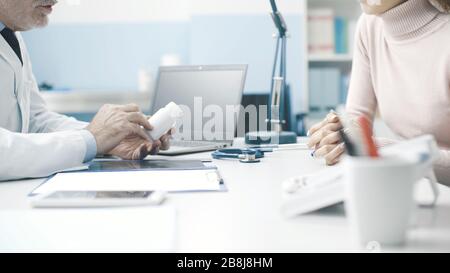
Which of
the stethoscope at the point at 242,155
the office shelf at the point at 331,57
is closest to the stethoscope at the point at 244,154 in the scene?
the stethoscope at the point at 242,155

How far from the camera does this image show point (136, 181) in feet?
2.77

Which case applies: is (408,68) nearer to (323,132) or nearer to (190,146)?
(323,132)

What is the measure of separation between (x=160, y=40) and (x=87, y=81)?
56 cm

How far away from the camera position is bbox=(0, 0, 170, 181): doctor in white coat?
0.92 meters

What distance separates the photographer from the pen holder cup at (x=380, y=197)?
45cm

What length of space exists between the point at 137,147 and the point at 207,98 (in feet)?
1.11

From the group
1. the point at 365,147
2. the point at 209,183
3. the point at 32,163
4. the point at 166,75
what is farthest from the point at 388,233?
the point at 166,75

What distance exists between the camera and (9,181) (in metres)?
0.91

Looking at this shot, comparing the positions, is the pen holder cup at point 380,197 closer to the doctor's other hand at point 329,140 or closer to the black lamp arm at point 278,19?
the doctor's other hand at point 329,140

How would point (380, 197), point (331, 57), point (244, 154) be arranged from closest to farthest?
1. point (380, 197)
2. point (244, 154)
3. point (331, 57)

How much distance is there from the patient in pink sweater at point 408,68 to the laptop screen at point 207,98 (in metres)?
0.35

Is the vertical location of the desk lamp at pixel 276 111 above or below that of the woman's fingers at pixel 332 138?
above

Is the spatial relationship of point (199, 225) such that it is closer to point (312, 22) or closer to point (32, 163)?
point (32, 163)

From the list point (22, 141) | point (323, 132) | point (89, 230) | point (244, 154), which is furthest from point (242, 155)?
point (89, 230)
